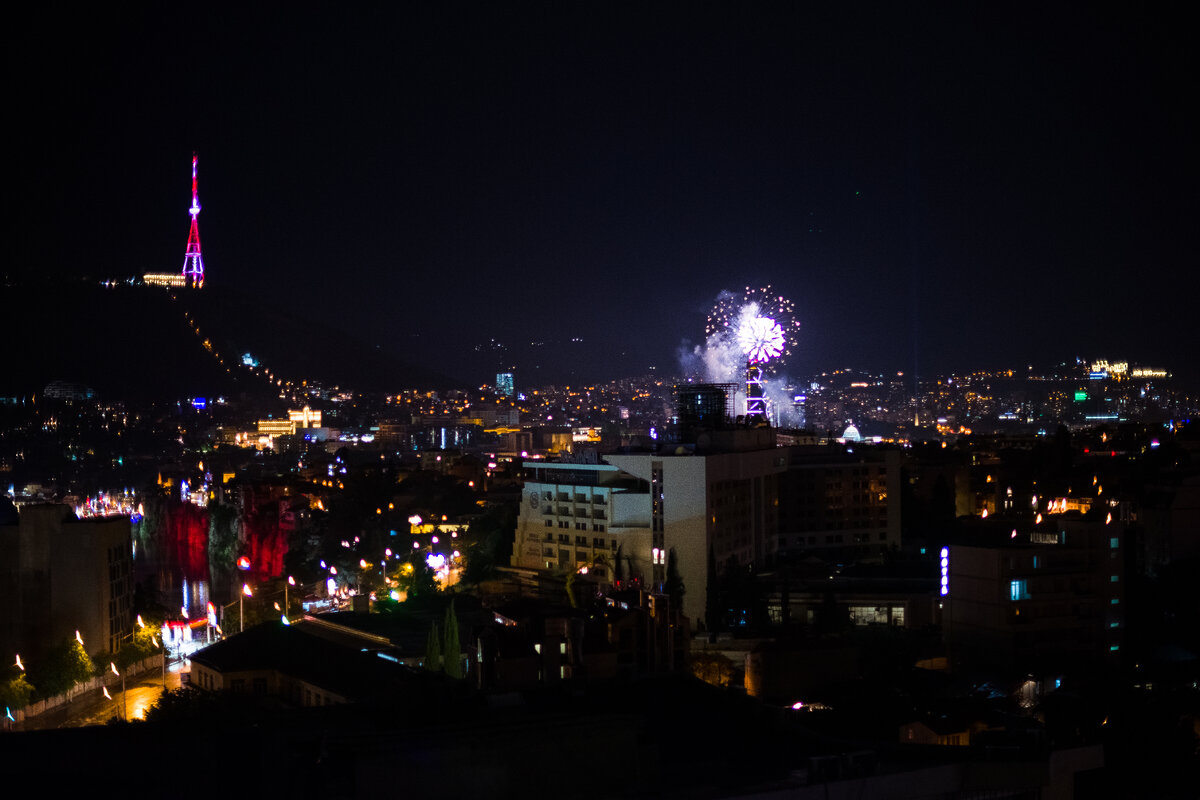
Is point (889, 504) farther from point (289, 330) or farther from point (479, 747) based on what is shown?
point (289, 330)

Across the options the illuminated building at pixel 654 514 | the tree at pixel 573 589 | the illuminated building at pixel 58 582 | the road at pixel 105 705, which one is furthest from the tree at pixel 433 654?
the illuminated building at pixel 654 514

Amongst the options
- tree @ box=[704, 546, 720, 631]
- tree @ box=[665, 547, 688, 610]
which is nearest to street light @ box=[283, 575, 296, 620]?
tree @ box=[665, 547, 688, 610]

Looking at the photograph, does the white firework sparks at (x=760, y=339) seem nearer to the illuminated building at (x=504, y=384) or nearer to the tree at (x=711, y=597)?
the tree at (x=711, y=597)

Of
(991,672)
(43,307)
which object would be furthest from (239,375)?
(991,672)

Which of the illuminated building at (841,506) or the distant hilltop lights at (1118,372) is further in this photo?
the distant hilltop lights at (1118,372)

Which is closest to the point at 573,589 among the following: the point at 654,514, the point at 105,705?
the point at 654,514

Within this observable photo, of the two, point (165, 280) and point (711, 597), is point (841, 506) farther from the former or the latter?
point (165, 280)
